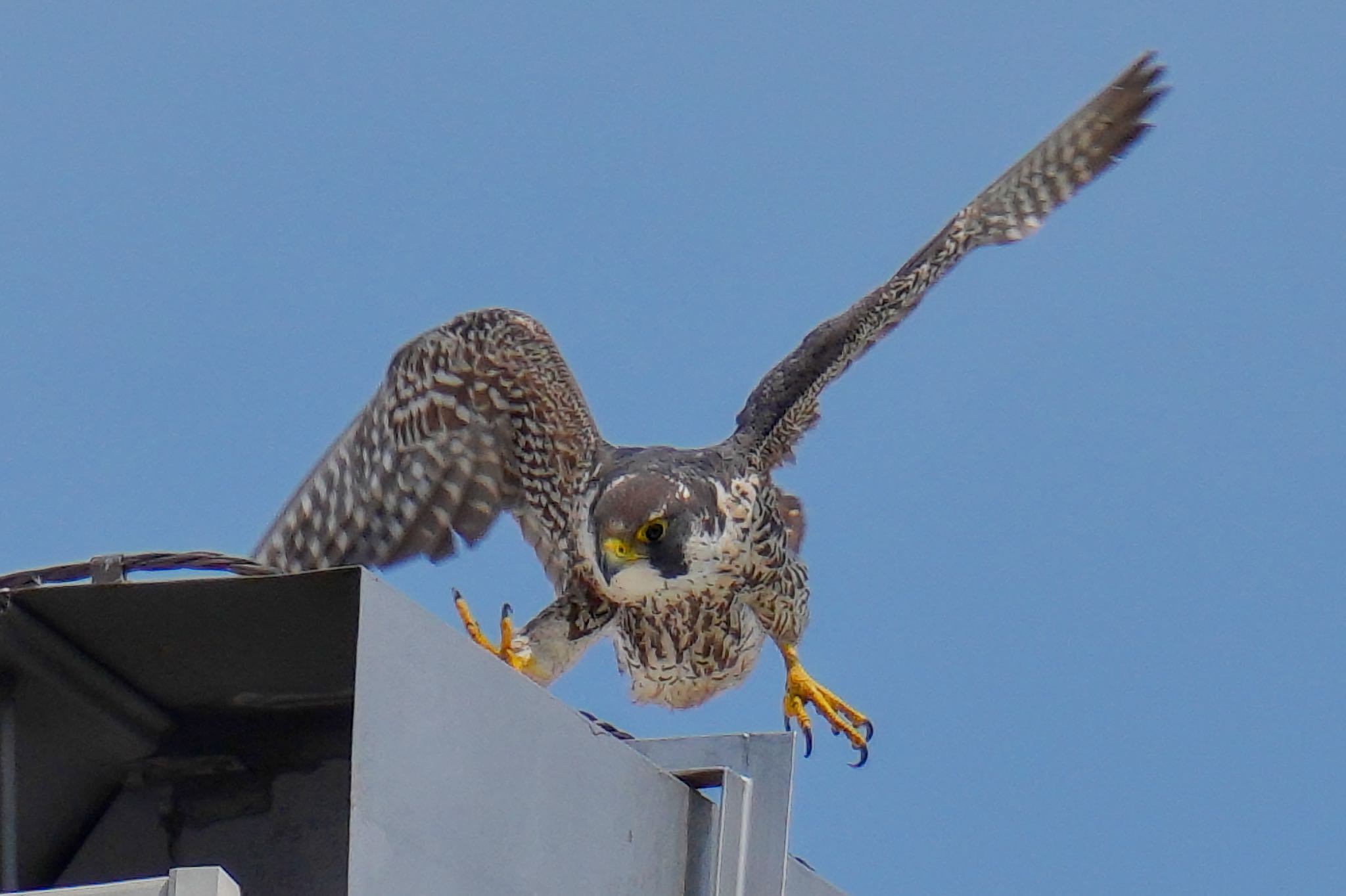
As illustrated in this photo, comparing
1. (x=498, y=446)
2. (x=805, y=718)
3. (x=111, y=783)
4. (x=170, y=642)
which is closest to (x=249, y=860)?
(x=111, y=783)

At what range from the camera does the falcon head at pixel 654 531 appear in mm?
5758

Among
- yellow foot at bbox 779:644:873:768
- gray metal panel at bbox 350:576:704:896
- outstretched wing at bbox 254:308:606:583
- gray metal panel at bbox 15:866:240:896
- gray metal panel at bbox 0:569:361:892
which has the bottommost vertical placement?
gray metal panel at bbox 15:866:240:896

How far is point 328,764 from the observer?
12.0 feet

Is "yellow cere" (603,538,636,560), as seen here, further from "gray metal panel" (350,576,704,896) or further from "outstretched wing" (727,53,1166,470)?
"gray metal panel" (350,576,704,896)

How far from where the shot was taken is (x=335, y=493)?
6.91 meters

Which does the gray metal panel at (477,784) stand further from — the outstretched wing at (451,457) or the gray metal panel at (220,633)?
the outstretched wing at (451,457)

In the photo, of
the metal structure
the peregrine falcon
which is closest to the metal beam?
the metal structure

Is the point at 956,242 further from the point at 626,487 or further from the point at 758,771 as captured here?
the point at 758,771

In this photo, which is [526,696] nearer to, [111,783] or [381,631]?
[381,631]

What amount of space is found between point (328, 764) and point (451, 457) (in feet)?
10.4

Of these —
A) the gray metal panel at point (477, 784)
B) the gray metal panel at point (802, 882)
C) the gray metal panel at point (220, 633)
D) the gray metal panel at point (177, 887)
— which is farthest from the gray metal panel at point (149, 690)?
the gray metal panel at point (802, 882)

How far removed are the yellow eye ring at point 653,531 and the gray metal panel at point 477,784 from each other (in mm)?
2387

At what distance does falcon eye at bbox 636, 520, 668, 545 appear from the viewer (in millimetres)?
5758

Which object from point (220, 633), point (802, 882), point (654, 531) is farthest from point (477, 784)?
point (654, 531)
